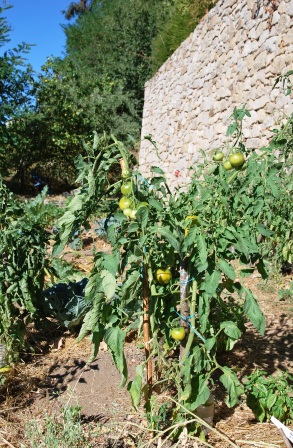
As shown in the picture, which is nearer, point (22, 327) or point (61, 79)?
point (22, 327)

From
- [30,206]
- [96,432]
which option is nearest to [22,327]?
[30,206]

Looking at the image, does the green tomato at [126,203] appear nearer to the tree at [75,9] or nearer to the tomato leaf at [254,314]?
the tomato leaf at [254,314]

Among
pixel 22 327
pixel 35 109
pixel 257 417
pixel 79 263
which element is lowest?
pixel 257 417

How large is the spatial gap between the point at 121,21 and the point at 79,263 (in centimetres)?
1287

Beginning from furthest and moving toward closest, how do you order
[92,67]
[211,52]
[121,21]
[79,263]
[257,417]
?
[92,67], [121,21], [211,52], [79,263], [257,417]

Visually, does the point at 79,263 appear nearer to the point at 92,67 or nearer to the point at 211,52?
the point at 211,52

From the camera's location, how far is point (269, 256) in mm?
4285

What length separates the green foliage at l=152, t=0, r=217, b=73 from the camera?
7.59 meters

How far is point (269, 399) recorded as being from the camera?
2.03m

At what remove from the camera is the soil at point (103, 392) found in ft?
6.80

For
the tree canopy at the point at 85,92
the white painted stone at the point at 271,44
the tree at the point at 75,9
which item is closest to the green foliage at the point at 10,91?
the tree canopy at the point at 85,92

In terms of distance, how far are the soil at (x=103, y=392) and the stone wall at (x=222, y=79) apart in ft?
5.25

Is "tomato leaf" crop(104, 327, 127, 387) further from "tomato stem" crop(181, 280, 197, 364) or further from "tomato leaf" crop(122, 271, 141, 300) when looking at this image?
"tomato stem" crop(181, 280, 197, 364)

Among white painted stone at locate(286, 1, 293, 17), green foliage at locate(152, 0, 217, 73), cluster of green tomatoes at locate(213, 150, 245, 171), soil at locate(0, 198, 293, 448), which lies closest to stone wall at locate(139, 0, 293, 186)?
white painted stone at locate(286, 1, 293, 17)
